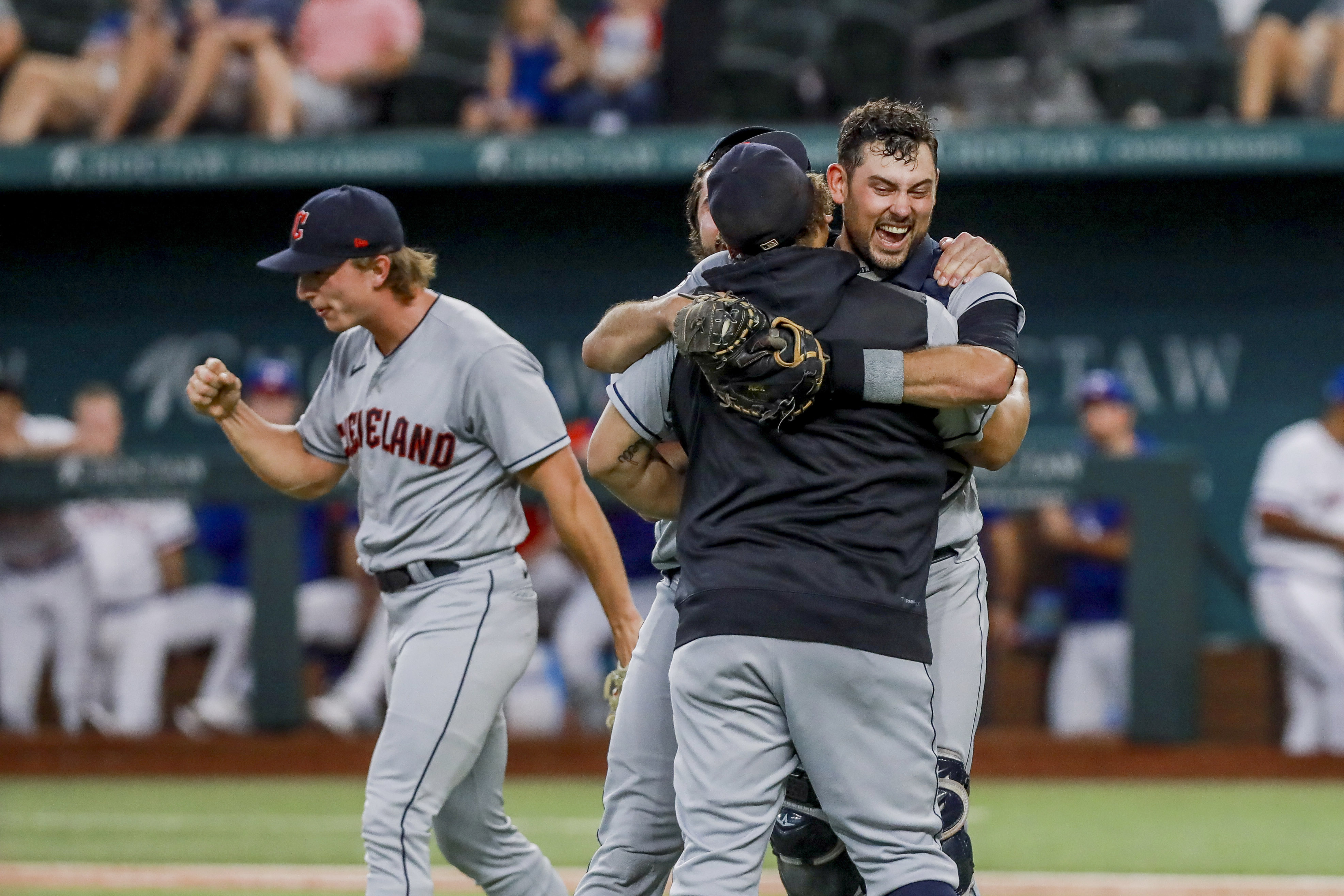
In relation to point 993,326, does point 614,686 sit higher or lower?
lower

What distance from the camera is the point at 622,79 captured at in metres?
9.20

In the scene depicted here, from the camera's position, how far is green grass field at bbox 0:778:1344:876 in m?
6.05

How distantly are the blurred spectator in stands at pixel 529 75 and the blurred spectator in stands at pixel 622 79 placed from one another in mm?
→ 109

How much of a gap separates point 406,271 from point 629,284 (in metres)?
6.09

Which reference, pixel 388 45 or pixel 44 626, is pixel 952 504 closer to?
pixel 44 626

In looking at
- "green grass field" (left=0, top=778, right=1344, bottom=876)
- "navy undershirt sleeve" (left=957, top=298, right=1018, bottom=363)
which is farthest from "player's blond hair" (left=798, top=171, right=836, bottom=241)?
"green grass field" (left=0, top=778, right=1344, bottom=876)

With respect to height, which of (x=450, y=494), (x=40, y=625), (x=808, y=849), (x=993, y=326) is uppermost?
(x=993, y=326)

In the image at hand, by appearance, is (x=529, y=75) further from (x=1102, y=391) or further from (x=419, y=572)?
(x=419, y=572)

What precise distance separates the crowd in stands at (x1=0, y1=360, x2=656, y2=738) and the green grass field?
339mm

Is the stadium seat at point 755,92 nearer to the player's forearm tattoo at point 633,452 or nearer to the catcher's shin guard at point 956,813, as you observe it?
the player's forearm tattoo at point 633,452

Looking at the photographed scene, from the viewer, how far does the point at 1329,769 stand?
8.00 m

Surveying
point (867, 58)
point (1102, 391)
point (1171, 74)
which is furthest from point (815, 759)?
point (1171, 74)

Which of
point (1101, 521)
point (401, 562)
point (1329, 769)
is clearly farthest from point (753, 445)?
point (1329, 769)

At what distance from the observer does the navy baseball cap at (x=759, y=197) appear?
289 cm
